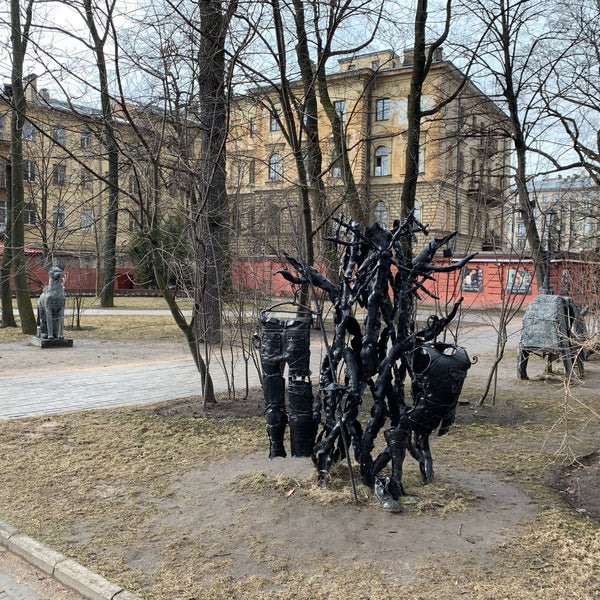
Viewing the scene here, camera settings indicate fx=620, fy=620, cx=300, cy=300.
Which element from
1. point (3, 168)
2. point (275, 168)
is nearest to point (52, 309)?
point (275, 168)

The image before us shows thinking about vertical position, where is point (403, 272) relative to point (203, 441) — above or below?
above

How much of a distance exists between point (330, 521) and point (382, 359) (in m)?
1.24

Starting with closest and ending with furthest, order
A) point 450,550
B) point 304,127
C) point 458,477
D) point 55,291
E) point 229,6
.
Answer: point 450,550
point 458,477
point 229,6
point 304,127
point 55,291

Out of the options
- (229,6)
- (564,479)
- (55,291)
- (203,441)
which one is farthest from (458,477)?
(55,291)

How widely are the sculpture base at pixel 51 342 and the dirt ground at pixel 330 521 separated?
1090 centimetres

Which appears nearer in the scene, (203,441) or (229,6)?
(203,441)

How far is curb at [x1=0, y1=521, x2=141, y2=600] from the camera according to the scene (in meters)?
3.41

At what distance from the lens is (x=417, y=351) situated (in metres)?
4.60

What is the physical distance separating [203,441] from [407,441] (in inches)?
106

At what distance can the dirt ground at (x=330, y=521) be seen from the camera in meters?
3.76

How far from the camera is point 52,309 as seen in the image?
15.3 m

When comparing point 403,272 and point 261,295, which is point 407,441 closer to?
point 403,272

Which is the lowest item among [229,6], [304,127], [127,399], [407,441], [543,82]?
[127,399]

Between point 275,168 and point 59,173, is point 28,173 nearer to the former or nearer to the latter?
point 59,173
